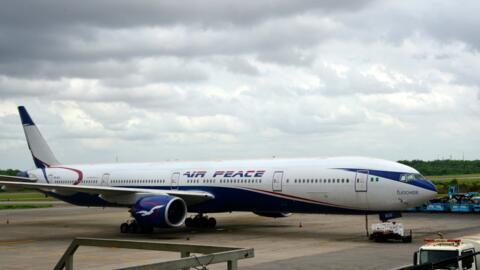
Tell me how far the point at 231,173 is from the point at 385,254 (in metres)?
11.0

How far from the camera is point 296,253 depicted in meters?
22.4

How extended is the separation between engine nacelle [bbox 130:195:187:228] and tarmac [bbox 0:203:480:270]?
84cm

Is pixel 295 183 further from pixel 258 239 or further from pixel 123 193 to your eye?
pixel 123 193

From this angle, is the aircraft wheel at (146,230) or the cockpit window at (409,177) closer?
the cockpit window at (409,177)

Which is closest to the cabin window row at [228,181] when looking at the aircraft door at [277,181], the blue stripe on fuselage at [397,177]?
the aircraft door at [277,181]

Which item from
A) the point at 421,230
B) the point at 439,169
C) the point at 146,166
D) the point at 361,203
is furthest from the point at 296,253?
the point at 439,169

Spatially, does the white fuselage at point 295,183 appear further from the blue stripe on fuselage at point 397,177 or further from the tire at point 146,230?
the tire at point 146,230

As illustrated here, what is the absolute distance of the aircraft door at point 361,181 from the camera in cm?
2617

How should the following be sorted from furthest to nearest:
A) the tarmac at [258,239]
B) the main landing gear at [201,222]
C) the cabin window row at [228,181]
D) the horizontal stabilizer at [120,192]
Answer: the main landing gear at [201,222] → the horizontal stabilizer at [120,192] → the cabin window row at [228,181] → the tarmac at [258,239]

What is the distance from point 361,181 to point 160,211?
353 inches

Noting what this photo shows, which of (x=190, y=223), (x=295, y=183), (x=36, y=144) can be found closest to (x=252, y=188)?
(x=295, y=183)

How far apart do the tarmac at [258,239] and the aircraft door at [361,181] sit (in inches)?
88.3

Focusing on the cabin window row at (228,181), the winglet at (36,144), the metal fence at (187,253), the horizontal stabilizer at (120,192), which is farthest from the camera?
the winglet at (36,144)

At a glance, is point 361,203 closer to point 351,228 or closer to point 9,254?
point 351,228
